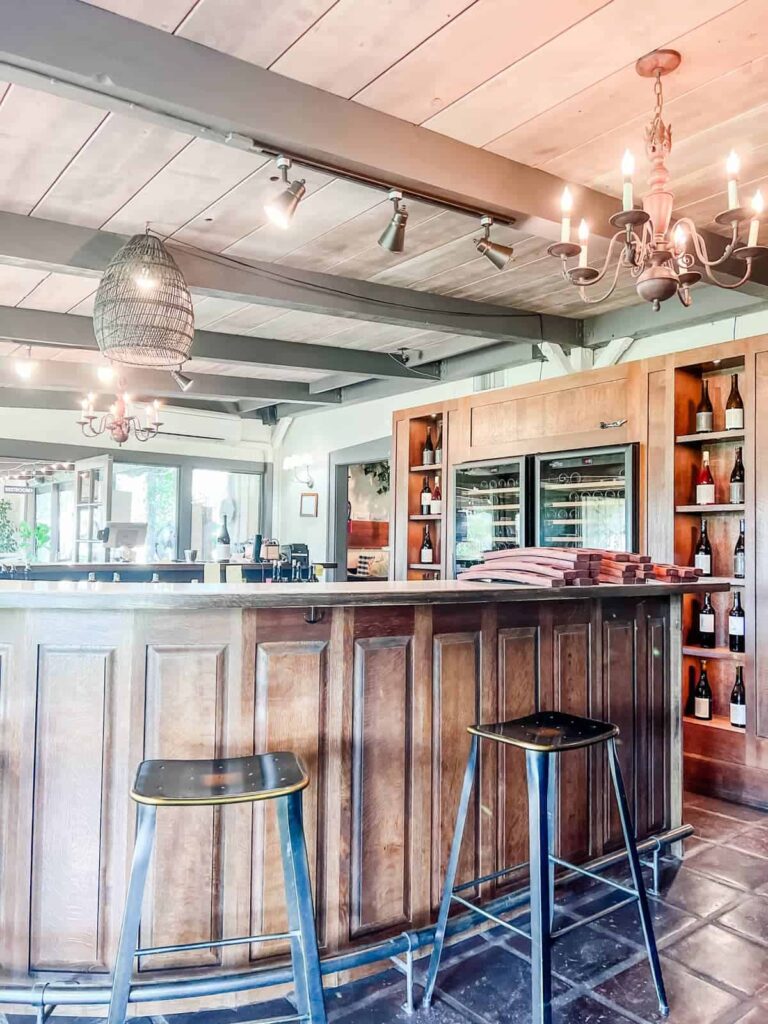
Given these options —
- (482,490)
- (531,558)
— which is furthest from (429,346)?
(531,558)

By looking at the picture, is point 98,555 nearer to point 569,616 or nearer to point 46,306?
point 46,306

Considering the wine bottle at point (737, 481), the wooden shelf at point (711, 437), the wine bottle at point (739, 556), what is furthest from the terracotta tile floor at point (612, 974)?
the wooden shelf at point (711, 437)

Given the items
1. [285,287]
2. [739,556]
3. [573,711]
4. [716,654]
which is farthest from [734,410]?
[285,287]

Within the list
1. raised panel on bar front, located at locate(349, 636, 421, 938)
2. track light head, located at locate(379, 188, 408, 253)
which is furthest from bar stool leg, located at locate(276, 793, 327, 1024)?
track light head, located at locate(379, 188, 408, 253)

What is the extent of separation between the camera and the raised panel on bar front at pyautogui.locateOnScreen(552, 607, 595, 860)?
265 cm

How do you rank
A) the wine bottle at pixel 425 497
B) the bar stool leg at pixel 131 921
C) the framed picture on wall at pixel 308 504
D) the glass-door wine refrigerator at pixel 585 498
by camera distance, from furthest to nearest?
the framed picture on wall at pixel 308 504 < the wine bottle at pixel 425 497 < the glass-door wine refrigerator at pixel 585 498 < the bar stool leg at pixel 131 921

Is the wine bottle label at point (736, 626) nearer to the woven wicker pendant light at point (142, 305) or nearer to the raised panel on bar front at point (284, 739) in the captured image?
the raised panel on bar front at point (284, 739)

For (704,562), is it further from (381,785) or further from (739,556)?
(381,785)

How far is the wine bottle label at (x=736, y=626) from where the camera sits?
3.69 metres

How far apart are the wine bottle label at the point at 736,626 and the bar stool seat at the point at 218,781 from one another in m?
2.75

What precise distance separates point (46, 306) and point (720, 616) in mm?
4310

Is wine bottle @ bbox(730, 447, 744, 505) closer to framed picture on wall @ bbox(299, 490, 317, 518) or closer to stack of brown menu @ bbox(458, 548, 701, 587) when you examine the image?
stack of brown menu @ bbox(458, 548, 701, 587)

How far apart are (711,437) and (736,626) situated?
962 millimetres

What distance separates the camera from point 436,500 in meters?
5.45
